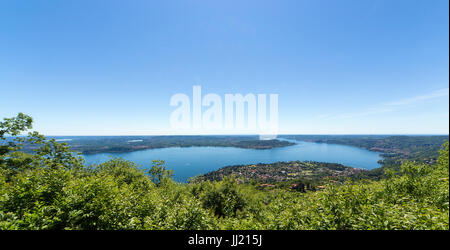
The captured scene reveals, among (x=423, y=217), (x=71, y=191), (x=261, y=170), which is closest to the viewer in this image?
(x=423, y=217)
